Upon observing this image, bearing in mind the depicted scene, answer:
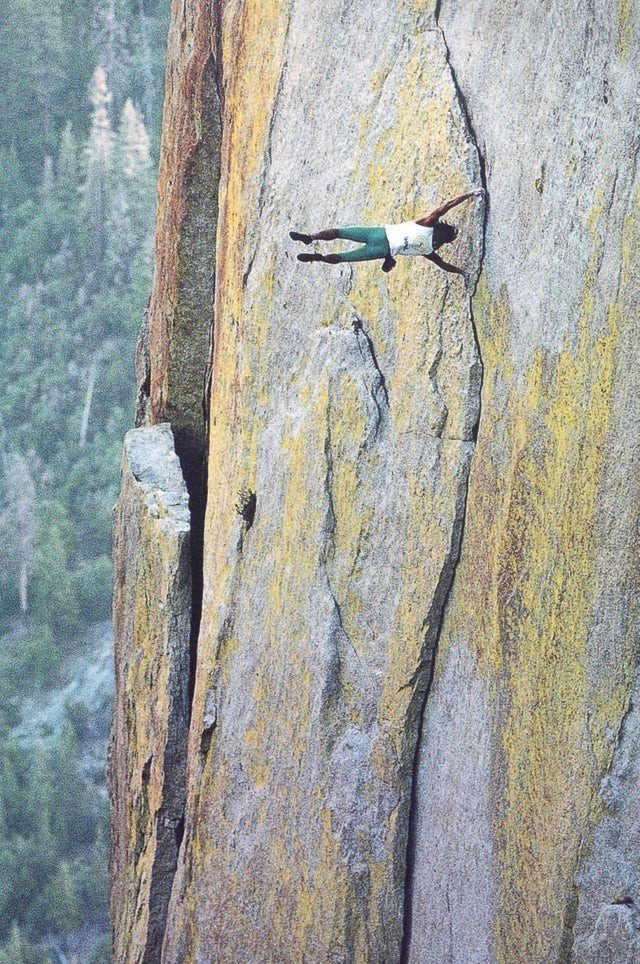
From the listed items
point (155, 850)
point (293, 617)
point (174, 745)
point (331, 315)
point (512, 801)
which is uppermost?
point (331, 315)

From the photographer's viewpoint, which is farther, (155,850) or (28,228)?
(28,228)

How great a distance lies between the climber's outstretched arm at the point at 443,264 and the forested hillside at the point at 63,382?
1554 cm

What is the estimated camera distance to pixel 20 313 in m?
28.7

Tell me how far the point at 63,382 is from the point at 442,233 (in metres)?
23.3

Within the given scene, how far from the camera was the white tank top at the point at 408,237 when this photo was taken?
5277 millimetres

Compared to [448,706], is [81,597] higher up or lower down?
lower down

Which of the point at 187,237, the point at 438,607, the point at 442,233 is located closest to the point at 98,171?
the point at 187,237

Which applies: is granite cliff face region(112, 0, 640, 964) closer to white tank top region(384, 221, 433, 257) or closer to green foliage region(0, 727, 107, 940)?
white tank top region(384, 221, 433, 257)

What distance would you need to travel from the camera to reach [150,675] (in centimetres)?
756

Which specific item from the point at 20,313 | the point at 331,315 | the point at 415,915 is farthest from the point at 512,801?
the point at 20,313

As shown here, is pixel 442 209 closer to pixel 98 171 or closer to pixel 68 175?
pixel 98 171

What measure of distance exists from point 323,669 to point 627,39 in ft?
10.9

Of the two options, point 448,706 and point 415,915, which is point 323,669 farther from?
point 415,915

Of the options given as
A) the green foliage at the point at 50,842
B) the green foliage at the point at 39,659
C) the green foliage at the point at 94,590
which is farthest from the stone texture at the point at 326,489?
the green foliage at the point at 94,590
